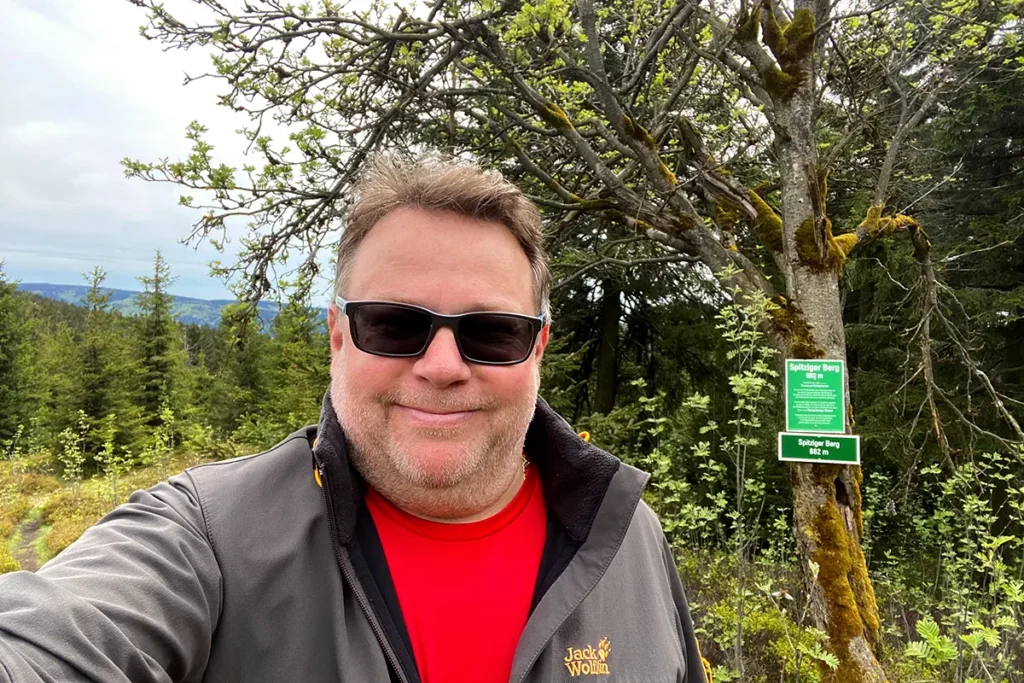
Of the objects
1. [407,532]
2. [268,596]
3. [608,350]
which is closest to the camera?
→ [268,596]

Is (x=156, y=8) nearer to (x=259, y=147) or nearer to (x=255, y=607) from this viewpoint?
(x=259, y=147)

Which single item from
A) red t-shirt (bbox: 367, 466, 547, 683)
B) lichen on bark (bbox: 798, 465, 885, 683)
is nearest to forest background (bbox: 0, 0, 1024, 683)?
lichen on bark (bbox: 798, 465, 885, 683)

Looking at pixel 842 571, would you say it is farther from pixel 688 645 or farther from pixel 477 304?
pixel 477 304

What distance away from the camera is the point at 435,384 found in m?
1.48

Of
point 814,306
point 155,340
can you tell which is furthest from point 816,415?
point 155,340

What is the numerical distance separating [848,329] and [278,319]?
29.9 ft

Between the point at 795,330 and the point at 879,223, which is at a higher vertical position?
the point at 879,223

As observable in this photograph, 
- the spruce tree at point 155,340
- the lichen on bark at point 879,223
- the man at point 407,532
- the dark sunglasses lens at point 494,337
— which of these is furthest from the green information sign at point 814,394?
the spruce tree at point 155,340

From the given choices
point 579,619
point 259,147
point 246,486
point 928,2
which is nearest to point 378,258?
point 246,486

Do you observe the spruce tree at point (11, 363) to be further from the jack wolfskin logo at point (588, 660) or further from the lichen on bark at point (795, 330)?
the jack wolfskin logo at point (588, 660)

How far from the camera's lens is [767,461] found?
871cm

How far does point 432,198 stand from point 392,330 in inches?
15.2

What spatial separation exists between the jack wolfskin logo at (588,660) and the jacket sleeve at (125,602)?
76 centimetres

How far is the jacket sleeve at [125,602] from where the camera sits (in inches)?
33.0
